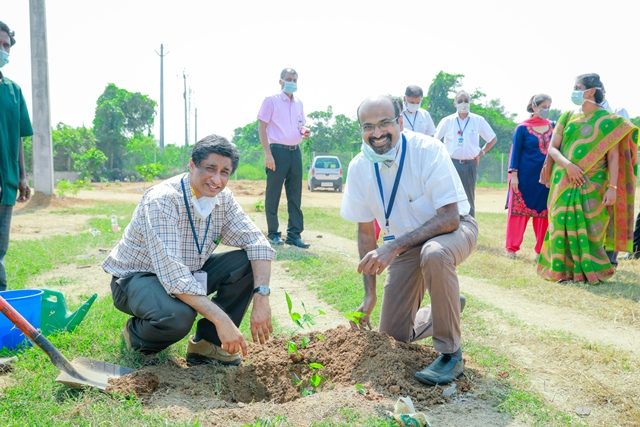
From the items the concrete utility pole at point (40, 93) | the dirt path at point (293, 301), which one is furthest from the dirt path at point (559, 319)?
the concrete utility pole at point (40, 93)

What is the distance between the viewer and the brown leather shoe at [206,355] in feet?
12.0

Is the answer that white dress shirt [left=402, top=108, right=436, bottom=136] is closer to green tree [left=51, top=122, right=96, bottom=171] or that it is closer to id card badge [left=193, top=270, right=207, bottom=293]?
id card badge [left=193, top=270, right=207, bottom=293]

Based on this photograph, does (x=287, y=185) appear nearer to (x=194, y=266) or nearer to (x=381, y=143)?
(x=194, y=266)

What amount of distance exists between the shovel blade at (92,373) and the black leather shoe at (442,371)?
1626 mm

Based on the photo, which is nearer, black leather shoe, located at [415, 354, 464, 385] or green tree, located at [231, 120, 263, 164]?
black leather shoe, located at [415, 354, 464, 385]

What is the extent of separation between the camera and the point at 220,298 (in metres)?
3.74

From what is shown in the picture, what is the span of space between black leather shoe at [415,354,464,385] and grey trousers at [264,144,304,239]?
15.1 ft

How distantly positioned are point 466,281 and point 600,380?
287cm

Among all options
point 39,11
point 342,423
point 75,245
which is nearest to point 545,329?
point 342,423

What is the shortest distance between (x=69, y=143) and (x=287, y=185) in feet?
101

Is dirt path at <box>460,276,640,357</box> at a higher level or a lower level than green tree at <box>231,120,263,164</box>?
lower

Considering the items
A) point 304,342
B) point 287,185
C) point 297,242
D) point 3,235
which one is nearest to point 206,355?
point 304,342

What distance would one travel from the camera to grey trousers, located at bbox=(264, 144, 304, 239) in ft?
25.3

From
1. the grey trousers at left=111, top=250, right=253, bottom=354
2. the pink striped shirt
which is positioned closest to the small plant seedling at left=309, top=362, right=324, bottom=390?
the grey trousers at left=111, top=250, right=253, bottom=354
